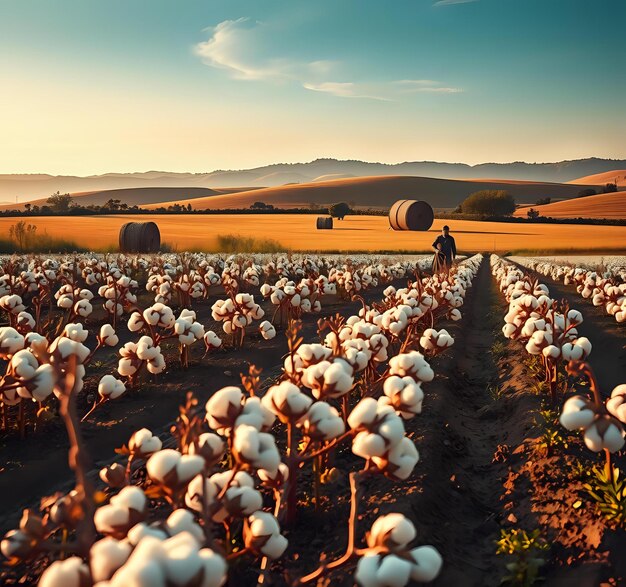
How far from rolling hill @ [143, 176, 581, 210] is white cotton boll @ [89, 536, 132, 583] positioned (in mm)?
106259

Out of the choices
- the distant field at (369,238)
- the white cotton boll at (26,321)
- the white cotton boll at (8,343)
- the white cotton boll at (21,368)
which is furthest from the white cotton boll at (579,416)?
the distant field at (369,238)

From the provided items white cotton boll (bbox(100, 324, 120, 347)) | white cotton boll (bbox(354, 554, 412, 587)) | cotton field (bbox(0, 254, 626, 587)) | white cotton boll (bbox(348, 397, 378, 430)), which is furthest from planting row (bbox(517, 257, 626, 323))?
white cotton boll (bbox(354, 554, 412, 587))

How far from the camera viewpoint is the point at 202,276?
1391cm

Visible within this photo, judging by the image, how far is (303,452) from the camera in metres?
2.82

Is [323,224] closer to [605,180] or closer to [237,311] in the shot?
[237,311]

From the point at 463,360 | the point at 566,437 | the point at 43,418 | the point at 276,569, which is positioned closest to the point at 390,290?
the point at 463,360

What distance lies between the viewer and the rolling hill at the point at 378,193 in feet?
381

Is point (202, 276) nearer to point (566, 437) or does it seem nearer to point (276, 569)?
point (566, 437)

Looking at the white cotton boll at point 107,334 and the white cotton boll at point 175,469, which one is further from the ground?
the white cotton boll at point 175,469

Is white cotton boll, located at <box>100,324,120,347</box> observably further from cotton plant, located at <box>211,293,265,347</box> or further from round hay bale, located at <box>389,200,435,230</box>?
round hay bale, located at <box>389,200,435,230</box>

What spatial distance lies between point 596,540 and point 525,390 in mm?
3594

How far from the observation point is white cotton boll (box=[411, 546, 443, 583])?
6.10 feet

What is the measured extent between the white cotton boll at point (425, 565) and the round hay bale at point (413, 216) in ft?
170

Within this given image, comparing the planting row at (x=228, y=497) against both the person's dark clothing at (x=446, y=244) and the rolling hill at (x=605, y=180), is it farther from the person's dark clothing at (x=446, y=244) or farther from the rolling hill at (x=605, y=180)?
the rolling hill at (x=605, y=180)
